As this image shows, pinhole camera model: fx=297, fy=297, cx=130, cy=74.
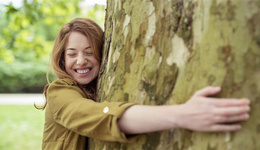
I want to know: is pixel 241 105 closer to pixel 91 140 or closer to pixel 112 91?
pixel 112 91

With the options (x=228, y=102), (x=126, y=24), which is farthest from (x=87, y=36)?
(x=228, y=102)

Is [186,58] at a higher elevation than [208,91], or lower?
higher

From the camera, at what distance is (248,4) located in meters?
1.23

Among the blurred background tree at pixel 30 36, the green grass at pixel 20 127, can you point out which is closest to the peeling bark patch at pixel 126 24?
the blurred background tree at pixel 30 36

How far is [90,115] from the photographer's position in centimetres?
154

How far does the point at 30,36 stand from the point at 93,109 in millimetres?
8913

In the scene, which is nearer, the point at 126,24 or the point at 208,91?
the point at 208,91

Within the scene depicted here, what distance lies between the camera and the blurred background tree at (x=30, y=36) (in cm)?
703

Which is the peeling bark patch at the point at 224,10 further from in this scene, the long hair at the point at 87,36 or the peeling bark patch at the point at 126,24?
the long hair at the point at 87,36

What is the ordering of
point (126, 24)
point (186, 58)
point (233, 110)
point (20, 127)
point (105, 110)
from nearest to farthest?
point (233, 110) → point (186, 58) → point (105, 110) → point (126, 24) → point (20, 127)

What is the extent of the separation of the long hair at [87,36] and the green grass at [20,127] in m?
5.96

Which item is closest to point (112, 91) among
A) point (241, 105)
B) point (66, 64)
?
point (66, 64)

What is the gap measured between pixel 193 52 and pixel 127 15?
53 centimetres

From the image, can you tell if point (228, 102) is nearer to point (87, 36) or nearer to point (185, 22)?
point (185, 22)
